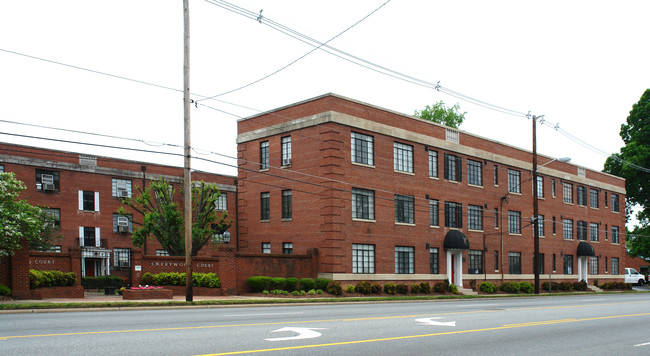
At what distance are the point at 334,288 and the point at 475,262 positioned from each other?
602 inches

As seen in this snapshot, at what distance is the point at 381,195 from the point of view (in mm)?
36156

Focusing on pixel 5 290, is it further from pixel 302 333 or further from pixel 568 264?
pixel 568 264

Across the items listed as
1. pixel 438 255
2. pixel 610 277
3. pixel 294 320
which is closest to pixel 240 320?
pixel 294 320

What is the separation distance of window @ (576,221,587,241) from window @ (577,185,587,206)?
191 cm

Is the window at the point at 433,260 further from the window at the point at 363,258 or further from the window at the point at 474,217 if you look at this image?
the window at the point at 363,258

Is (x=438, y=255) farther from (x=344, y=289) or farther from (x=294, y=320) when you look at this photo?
(x=294, y=320)

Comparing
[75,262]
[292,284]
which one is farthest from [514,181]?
[75,262]

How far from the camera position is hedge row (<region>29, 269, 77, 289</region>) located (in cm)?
2505

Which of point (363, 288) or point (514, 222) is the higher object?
point (514, 222)

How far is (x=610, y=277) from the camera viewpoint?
6078cm

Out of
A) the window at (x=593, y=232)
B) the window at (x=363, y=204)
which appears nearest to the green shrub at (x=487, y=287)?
the window at (x=363, y=204)

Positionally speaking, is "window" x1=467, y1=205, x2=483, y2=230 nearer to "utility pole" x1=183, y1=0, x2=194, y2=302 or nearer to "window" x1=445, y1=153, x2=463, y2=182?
"window" x1=445, y1=153, x2=463, y2=182

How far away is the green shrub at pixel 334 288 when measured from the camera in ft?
105

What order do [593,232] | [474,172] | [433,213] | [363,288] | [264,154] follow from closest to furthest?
[363,288], [264,154], [433,213], [474,172], [593,232]
